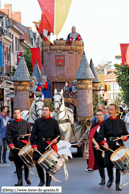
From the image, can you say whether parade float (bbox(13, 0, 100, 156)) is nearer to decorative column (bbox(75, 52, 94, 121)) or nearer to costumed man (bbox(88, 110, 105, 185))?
decorative column (bbox(75, 52, 94, 121))

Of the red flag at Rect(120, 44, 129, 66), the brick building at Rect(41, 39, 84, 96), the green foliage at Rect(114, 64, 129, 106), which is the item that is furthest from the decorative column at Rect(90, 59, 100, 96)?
the green foliage at Rect(114, 64, 129, 106)

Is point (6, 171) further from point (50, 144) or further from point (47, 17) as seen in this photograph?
point (47, 17)

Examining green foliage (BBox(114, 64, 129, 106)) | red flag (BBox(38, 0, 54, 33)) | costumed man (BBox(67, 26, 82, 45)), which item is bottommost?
green foliage (BBox(114, 64, 129, 106))

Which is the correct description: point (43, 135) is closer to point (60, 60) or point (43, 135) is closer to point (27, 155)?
point (27, 155)

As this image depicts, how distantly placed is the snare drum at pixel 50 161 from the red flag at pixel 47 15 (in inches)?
502

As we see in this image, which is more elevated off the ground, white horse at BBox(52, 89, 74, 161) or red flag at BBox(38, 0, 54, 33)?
red flag at BBox(38, 0, 54, 33)

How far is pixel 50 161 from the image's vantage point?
27.9ft

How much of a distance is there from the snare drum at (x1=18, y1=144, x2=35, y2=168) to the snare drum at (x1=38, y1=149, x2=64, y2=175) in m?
0.85

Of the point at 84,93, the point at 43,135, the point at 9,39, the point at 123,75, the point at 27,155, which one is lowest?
the point at 27,155

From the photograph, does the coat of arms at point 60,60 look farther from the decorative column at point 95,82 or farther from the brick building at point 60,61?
the decorative column at point 95,82

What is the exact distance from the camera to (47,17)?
2086 centimetres

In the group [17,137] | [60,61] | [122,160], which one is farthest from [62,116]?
[60,61]

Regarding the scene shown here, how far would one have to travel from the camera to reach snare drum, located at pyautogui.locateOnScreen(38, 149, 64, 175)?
848cm

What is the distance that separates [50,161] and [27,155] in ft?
3.38
